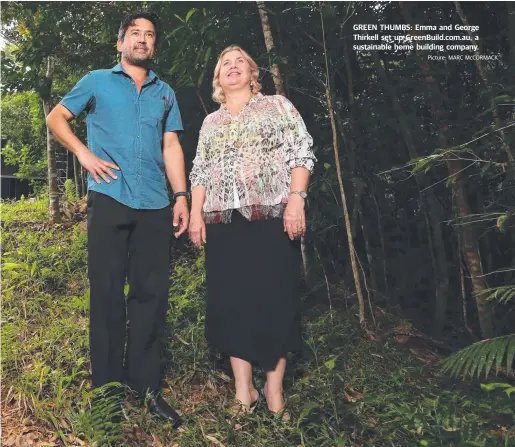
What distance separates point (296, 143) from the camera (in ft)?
7.83

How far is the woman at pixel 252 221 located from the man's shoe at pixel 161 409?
30 cm

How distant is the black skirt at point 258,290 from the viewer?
2398 millimetres

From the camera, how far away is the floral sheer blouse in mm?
2355

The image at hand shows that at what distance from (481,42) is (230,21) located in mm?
2001

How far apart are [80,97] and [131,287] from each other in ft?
3.09

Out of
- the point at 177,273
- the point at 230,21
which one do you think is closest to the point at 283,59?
the point at 230,21

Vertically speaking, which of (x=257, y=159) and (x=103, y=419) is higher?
(x=257, y=159)

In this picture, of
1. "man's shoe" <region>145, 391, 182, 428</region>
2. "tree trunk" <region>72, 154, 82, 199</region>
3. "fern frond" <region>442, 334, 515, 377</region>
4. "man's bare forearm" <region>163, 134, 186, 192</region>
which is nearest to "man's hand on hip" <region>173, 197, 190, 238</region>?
"man's bare forearm" <region>163, 134, 186, 192</region>

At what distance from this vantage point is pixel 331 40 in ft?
13.0

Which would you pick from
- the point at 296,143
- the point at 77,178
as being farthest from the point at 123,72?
the point at 77,178

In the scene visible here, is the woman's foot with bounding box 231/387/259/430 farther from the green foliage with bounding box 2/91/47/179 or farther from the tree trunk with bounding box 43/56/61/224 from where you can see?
the green foliage with bounding box 2/91/47/179

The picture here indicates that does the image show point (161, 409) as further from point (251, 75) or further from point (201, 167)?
point (251, 75)

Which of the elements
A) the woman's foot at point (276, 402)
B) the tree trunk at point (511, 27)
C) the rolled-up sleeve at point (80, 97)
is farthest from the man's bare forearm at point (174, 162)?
the tree trunk at point (511, 27)

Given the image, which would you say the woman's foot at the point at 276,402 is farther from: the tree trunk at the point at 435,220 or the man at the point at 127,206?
the tree trunk at the point at 435,220
